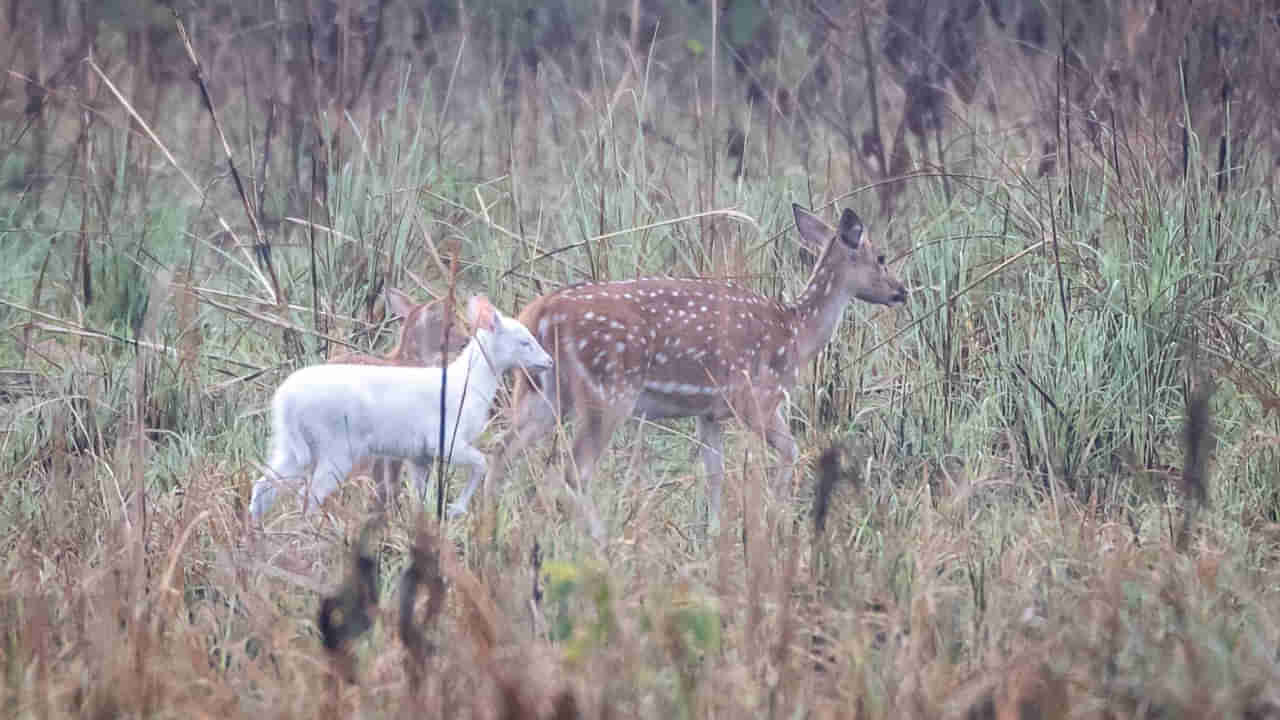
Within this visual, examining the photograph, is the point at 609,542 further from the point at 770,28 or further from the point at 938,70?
the point at 770,28

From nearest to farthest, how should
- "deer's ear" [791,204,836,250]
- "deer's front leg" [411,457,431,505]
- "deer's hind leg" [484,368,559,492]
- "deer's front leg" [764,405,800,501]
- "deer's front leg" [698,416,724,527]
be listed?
"deer's front leg" [698,416,724,527], "deer's front leg" [411,457,431,505], "deer's front leg" [764,405,800,501], "deer's hind leg" [484,368,559,492], "deer's ear" [791,204,836,250]

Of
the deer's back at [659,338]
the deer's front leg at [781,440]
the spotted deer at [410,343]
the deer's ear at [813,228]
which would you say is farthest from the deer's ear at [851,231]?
the spotted deer at [410,343]

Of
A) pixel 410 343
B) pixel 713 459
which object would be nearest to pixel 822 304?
pixel 713 459

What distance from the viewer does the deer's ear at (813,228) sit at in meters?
6.53

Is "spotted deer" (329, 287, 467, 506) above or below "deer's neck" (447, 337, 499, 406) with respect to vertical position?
above

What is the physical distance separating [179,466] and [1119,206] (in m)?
3.56

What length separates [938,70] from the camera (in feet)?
29.3

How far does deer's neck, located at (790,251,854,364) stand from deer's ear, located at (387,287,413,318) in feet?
4.62

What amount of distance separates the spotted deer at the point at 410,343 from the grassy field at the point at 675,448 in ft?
0.39

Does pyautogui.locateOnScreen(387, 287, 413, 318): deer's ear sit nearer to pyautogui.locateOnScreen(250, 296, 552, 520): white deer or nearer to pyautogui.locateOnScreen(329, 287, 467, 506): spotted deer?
pyautogui.locateOnScreen(329, 287, 467, 506): spotted deer

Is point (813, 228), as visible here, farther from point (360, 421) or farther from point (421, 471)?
point (360, 421)

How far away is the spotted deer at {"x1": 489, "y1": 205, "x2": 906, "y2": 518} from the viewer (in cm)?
574

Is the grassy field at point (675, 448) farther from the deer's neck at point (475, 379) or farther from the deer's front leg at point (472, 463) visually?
the deer's neck at point (475, 379)

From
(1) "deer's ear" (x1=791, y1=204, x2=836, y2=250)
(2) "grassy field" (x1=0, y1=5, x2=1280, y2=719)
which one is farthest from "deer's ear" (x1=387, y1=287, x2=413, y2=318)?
(1) "deer's ear" (x1=791, y1=204, x2=836, y2=250)
